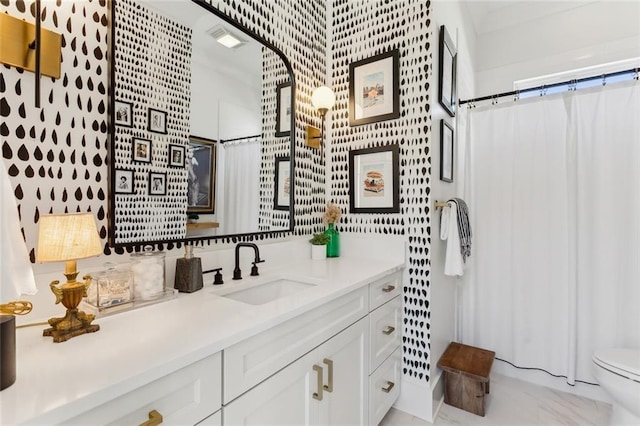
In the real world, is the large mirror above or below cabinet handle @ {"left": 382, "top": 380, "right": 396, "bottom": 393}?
above

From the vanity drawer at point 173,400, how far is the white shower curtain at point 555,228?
220 centimetres

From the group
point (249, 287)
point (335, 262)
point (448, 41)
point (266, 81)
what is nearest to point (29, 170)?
point (249, 287)

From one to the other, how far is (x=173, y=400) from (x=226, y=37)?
1.50 metres

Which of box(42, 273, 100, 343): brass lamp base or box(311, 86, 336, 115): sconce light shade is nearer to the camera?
box(42, 273, 100, 343): brass lamp base

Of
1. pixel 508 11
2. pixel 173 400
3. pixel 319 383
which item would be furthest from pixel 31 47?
pixel 508 11

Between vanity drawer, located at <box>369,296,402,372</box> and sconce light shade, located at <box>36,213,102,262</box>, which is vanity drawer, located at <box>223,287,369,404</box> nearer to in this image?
vanity drawer, located at <box>369,296,402,372</box>

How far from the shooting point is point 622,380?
154cm

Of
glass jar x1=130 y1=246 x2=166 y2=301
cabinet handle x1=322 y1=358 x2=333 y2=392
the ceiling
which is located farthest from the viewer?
the ceiling

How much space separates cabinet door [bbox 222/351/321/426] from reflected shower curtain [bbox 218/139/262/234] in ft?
2.42

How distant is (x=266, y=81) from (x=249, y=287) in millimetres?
1136

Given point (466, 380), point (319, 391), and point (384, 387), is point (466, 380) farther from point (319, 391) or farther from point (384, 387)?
point (319, 391)

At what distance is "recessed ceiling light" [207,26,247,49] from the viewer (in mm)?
1425

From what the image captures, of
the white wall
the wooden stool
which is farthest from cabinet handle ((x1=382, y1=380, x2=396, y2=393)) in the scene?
the white wall

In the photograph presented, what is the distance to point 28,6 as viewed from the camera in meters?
0.90
